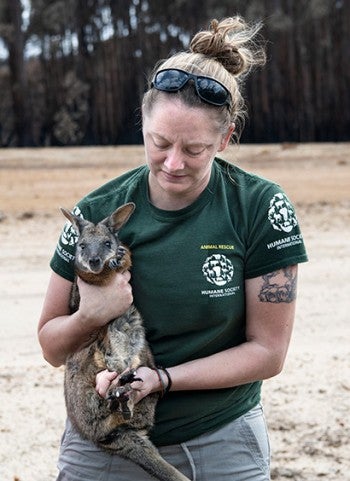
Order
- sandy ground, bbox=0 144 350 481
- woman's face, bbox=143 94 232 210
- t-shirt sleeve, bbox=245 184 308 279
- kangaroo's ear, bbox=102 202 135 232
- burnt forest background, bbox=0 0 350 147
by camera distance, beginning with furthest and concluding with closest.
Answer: burnt forest background, bbox=0 0 350 147, sandy ground, bbox=0 144 350 481, t-shirt sleeve, bbox=245 184 308 279, kangaroo's ear, bbox=102 202 135 232, woman's face, bbox=143 94 232 210

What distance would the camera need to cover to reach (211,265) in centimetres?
294

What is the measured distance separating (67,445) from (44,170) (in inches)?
375

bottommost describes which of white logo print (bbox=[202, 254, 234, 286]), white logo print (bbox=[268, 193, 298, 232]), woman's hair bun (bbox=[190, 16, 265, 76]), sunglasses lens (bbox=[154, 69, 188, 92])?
white logo print (bbox=[202, 254, 234, 286])

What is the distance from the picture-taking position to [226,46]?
3000 mm

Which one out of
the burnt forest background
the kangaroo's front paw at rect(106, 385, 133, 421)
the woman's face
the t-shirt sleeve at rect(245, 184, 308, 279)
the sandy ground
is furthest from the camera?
the burnt forest background

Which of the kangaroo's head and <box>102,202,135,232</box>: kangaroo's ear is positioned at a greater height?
<box>102,202,135,232</box>: kangaroo's ear

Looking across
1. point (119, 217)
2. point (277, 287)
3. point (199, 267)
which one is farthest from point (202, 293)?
point (119, 217)

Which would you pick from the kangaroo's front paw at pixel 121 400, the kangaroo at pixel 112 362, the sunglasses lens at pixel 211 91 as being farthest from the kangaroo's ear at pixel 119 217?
the kangaroo's front paw at pixel 121 400

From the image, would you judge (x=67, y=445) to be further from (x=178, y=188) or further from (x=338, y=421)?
(x=338, y=421)

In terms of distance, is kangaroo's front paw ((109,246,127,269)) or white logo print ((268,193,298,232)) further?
white logo print ((268,193,298,232))

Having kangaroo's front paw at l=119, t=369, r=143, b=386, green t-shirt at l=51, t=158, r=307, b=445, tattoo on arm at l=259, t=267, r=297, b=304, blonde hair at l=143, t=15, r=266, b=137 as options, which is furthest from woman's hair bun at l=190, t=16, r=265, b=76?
kangaroo's front paw at l=119, t=369, r=143, b=386

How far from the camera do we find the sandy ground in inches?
179

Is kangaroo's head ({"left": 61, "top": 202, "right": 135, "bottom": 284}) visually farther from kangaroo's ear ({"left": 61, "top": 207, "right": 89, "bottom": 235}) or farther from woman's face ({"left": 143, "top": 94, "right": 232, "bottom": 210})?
woman's face ({"left": 143, "top": 94, "right": 232, "bottom": 210})

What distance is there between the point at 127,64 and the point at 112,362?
38.8ft
